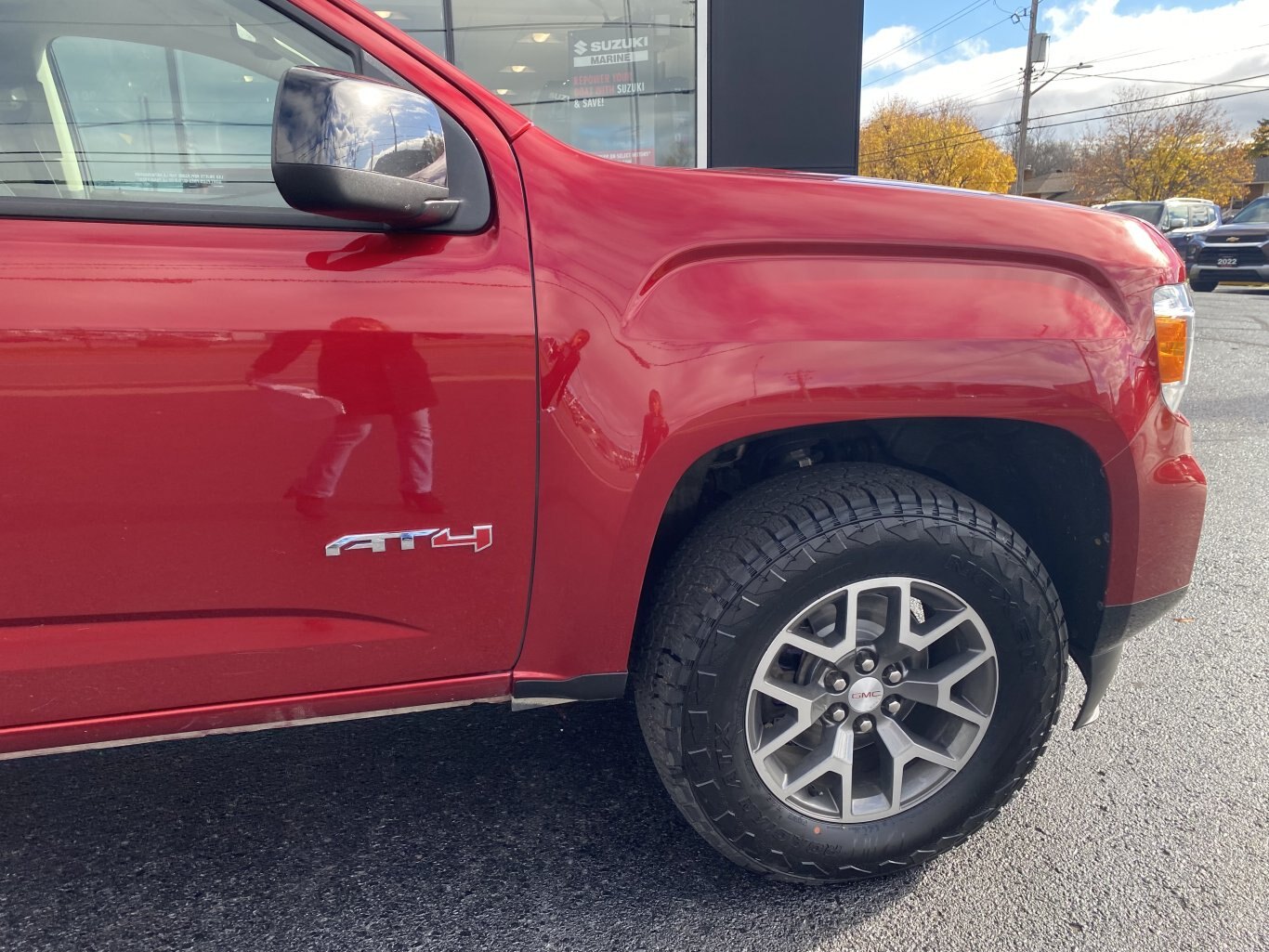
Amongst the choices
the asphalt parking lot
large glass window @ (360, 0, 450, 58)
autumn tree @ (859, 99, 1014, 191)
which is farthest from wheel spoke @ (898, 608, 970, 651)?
autumn tree @ (859, 99, 1014, 191)

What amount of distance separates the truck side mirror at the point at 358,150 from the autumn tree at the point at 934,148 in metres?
58.1

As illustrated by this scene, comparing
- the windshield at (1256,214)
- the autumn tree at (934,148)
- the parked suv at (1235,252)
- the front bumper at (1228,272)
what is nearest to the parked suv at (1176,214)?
the windshield at (1256,214)

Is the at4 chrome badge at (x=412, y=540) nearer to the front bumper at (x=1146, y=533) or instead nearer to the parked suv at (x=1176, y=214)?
the front bumper at (x=1146, y=533)

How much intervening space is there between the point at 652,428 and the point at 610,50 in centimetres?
585

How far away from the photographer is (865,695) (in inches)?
71.1

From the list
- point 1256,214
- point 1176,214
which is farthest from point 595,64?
point 1176,214

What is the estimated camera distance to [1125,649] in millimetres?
2980

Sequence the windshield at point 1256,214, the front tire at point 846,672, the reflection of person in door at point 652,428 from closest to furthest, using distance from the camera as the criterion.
A: the reflection of person in door at point 652,428 → the front tire at point 846,672 → the windshield at point 1256,214

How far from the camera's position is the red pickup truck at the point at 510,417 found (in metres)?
1.37

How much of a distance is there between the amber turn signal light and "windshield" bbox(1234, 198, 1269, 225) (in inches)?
684

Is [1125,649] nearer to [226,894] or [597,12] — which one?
[226,894]

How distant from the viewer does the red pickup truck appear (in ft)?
4.50

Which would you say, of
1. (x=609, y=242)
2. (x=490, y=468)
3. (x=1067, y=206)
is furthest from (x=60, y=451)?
(x=1067, y=206)

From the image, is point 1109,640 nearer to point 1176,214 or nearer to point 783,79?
point 783,79
